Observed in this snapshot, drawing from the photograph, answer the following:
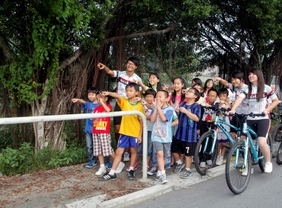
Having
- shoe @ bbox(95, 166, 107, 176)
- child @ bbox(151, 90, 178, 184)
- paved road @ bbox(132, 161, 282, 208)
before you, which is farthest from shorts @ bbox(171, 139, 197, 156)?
shoe @ bbox(95, 166, 107, 176)

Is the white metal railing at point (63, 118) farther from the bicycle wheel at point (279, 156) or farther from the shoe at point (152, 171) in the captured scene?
the bicycle wheel at point (279, 156)

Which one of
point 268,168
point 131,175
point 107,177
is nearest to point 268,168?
point 268,168

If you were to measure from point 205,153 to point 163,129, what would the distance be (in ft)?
2.64

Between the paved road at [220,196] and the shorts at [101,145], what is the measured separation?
45.2 inches

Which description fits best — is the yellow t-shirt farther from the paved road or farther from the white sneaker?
the white sneaker

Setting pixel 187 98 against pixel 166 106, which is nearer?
pixel 166 106

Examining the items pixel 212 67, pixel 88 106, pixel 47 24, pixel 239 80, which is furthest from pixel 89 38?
pixel 212 67

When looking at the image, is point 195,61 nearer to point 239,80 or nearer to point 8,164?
point 239,80

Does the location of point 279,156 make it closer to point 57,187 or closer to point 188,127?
point 188,127

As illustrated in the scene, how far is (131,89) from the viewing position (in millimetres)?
3934

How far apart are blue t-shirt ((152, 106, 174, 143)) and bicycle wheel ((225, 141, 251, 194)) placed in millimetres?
873

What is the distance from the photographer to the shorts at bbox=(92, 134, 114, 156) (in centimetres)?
426

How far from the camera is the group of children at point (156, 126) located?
3908 millimetres

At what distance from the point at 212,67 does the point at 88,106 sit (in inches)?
303
